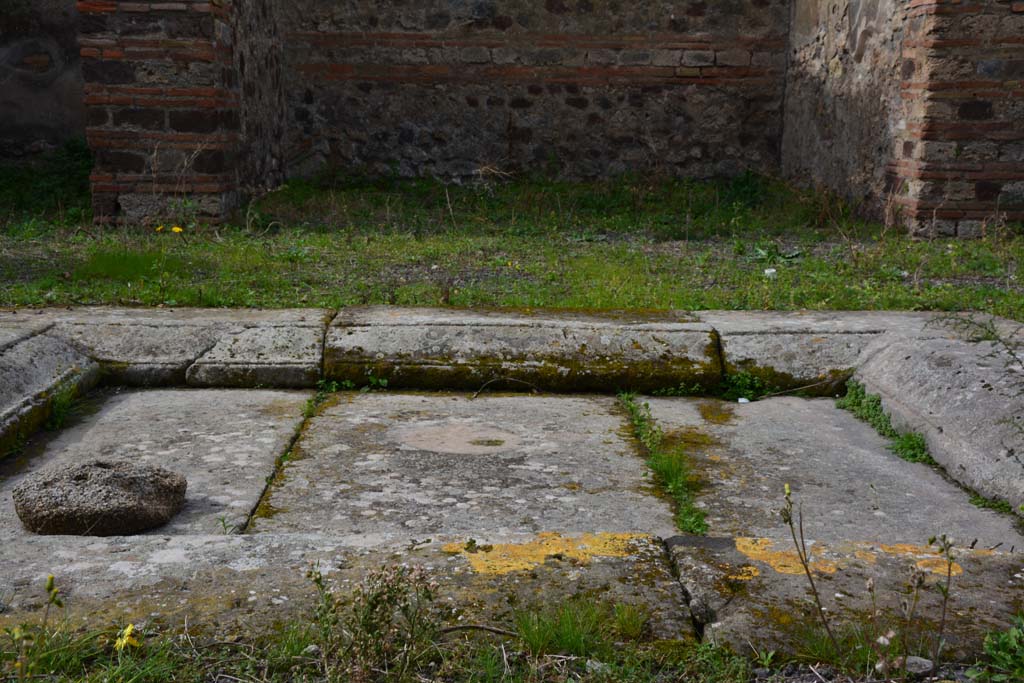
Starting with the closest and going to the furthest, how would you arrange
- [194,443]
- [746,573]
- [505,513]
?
[746,573] → [505,513] → [194,443]

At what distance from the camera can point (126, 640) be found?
5.07 feet

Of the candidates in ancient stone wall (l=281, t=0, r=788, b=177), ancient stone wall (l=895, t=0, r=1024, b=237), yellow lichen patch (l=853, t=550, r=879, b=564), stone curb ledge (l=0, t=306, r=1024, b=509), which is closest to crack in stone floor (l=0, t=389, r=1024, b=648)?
yellow lichen patch (l=853, t=550, r=879, b=564)

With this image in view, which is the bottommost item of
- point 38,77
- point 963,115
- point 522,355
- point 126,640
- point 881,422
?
point 881,422

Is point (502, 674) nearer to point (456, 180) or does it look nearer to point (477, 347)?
point (477, 347)

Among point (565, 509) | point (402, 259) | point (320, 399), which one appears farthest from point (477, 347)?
point (402, 259)

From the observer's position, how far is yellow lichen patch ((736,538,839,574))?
191 centimetres

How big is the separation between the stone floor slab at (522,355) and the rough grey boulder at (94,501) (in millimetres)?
1324

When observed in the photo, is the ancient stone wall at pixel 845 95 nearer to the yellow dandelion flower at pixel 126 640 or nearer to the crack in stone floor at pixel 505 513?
the crack in stone floor at pixel 505 513

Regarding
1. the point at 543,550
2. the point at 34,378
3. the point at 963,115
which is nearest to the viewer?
the point at 543,550

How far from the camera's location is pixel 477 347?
3672mm

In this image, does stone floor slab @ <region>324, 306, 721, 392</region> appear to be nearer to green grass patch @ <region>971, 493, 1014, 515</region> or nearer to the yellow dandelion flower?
green grass patch @ <region>971, 493, 1014, 515</region>

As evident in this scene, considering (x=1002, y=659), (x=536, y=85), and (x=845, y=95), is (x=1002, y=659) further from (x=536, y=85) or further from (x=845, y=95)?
(x=536, y=85)

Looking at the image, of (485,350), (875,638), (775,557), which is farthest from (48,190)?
(875,638)

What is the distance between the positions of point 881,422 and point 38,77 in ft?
28.3
